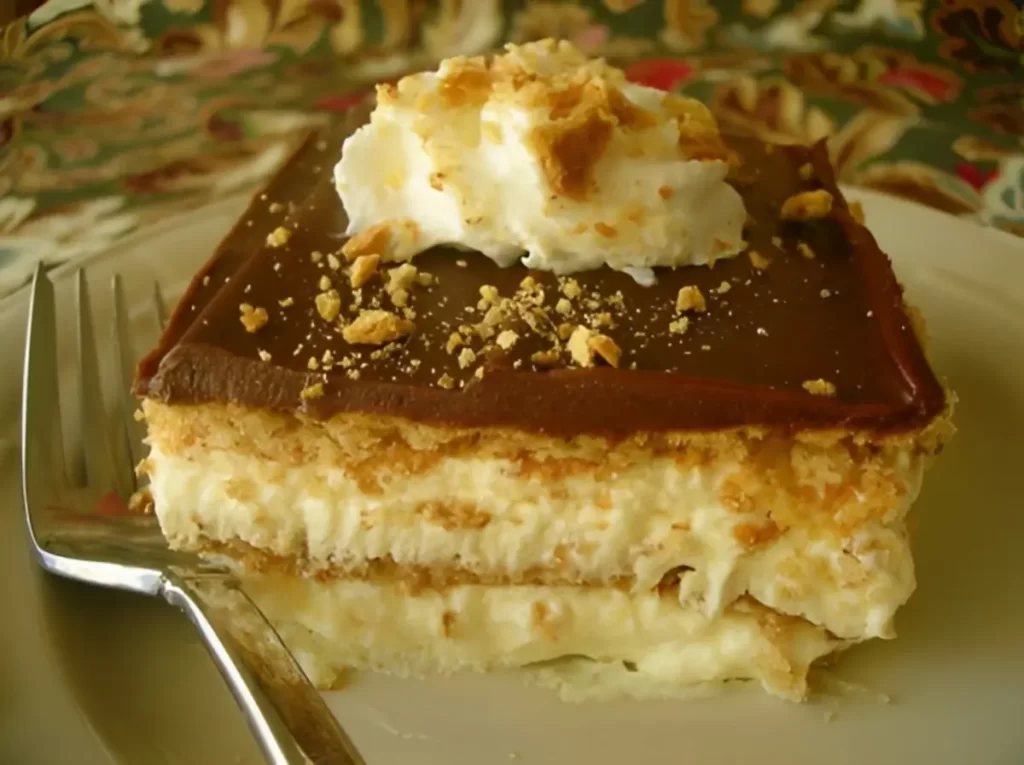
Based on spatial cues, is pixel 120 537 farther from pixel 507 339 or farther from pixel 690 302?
pixel 690 302

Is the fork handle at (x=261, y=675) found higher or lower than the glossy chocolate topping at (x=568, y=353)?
lower

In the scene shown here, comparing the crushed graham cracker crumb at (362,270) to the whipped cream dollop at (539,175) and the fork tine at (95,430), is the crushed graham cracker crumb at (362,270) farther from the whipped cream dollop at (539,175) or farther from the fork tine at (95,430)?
the fork tine at (95,430)

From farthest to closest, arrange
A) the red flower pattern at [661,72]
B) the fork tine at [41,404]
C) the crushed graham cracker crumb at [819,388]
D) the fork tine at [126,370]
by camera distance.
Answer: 1. the red flower pattern at [661,72]
2. the fork tine at [126,370]
3. the fork tine at [41,404]
4. the crushed graham cracker crumb at [819,388]

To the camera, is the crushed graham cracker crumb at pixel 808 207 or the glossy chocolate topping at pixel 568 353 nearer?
the glossy chocolate topping at pixel 568 353

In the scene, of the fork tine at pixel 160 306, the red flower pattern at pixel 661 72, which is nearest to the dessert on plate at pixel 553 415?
the fork tine at pixel 160 306

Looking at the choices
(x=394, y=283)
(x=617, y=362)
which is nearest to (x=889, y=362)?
(x=617, y=362)

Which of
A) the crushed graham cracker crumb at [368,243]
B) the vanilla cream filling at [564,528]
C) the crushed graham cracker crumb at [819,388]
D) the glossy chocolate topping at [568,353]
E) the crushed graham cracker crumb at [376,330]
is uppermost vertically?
the crushed graham cracker crumb at [368,243]

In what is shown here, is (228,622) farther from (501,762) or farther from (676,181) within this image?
(676,181)
